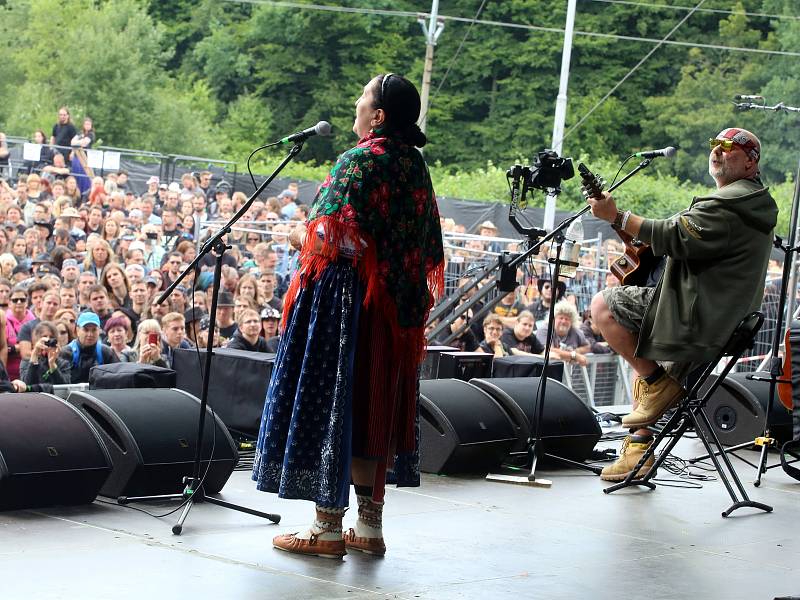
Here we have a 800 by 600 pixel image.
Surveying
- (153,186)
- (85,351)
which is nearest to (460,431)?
(85,351)

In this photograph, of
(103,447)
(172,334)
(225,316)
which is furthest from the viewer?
(225,316)

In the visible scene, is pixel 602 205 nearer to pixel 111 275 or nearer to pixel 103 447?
pixel 103 447

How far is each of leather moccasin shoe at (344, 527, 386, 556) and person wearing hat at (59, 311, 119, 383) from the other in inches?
138

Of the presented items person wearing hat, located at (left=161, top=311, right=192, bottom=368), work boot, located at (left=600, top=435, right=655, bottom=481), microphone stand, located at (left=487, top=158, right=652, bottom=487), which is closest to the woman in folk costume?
microphone stand, located at (left=487, top=158, right=652, bottom=487)

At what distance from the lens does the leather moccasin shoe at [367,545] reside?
4164mm

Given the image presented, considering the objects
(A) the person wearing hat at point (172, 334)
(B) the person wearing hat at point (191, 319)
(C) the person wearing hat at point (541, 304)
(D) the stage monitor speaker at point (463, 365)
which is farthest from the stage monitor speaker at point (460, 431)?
(C) the person wearing hat at point (541, 304)

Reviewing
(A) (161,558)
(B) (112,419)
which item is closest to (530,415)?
(B) (112,419)

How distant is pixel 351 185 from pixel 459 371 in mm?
3474

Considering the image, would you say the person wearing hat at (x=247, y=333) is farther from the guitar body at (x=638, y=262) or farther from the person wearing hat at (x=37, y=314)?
the guitar body at (x=638, y=262)

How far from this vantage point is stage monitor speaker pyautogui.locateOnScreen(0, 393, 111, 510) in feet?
14.3

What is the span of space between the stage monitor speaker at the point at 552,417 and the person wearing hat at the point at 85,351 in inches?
93.6

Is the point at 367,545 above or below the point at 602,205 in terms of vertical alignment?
below

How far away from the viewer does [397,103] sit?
13.4 feet

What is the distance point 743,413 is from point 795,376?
3302 millimetres
